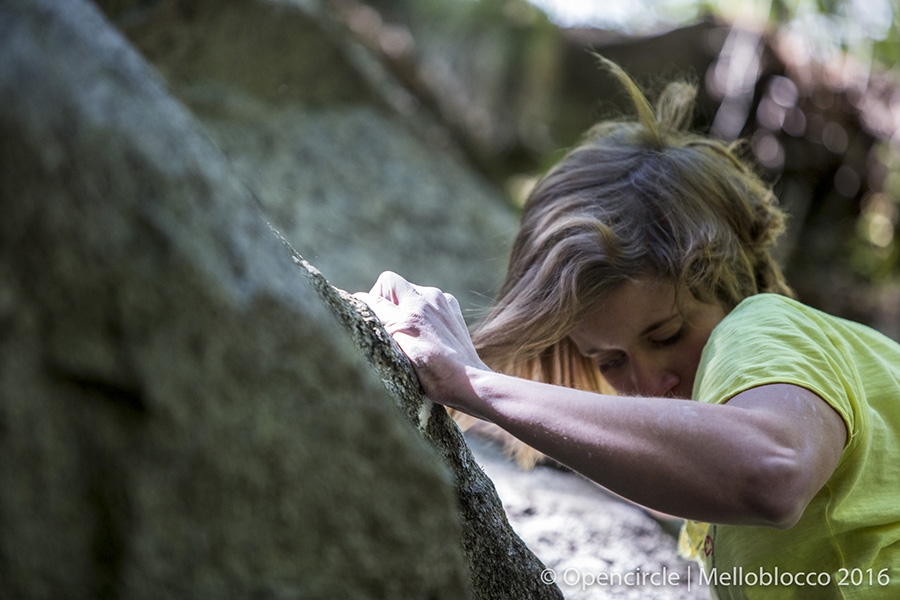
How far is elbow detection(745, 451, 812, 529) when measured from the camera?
0.93m

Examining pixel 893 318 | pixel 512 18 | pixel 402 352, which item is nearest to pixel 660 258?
pixel 402 352

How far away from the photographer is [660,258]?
1472 mm

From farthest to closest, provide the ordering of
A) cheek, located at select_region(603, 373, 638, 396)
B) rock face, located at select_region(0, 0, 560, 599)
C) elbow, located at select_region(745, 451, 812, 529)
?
cheek, located at select_region(603, 373, 638, 396) < elbow, located at select_region(745, 451, 812, 529) < rock face, located at select_region(0, 0, 560, 599)

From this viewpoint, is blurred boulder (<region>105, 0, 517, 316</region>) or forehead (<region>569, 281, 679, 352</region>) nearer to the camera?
forehead (<region>569, 281, 679, 352</region>)

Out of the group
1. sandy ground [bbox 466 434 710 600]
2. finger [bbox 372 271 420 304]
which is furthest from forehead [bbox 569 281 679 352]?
sandy ground [bbox 466 434 710 600]

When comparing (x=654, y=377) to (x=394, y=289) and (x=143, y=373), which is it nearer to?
(x=394, y=289)

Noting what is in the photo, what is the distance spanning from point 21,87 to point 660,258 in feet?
3.56

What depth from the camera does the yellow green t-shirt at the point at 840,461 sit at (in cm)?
110

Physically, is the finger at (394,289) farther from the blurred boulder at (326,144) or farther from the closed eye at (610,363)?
the blurred boulder at (326,144)

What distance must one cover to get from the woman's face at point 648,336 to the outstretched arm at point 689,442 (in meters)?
0.43

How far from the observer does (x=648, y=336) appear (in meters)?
1.50

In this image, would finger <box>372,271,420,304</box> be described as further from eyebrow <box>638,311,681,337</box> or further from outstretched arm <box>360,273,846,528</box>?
eyebrow <box>638,311,681,337</box>

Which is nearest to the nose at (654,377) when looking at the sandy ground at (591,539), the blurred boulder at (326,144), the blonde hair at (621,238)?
the blonde hair at (621,238)

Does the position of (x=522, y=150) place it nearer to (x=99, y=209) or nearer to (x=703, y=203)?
(x=703, y=203)
